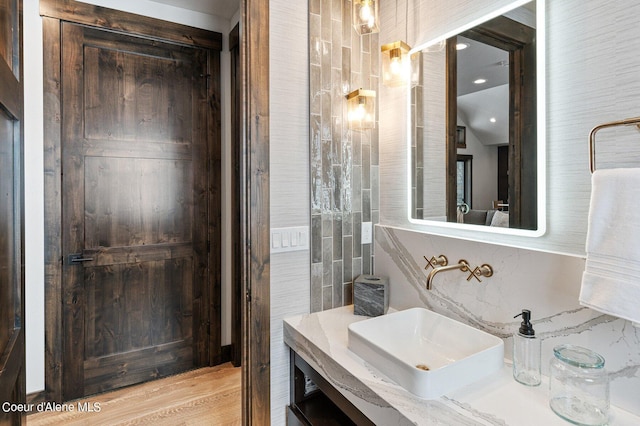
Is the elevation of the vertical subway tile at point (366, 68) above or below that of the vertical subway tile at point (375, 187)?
above

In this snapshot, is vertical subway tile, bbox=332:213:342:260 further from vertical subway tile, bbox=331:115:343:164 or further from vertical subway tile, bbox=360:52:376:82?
vertical subway tile, bbox=360:52:376:82

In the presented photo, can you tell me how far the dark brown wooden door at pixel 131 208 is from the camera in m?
2.19

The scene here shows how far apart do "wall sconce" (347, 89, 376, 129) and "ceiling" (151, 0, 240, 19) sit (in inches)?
58.5

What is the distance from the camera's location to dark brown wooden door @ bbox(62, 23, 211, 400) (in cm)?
219

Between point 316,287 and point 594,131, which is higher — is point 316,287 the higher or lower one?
the lower one

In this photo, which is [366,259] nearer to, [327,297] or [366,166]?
[327,297]

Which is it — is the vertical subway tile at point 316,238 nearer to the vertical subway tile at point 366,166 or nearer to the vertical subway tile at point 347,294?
the vertical subway tile at point 347,294

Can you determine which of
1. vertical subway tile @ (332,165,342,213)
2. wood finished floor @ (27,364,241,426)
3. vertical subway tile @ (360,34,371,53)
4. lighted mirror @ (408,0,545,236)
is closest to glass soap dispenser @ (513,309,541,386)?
lighted mirror @ (408,0,545,236)

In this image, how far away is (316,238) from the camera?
5.18 ft

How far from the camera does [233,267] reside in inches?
103

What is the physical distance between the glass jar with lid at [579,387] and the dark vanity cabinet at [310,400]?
0.63 m

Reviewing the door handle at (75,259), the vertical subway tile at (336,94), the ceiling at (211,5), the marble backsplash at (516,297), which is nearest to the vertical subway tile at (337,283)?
the marble backsplash at (516,297)

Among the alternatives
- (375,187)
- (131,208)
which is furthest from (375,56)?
(131,208)

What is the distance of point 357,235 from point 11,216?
1306mm
